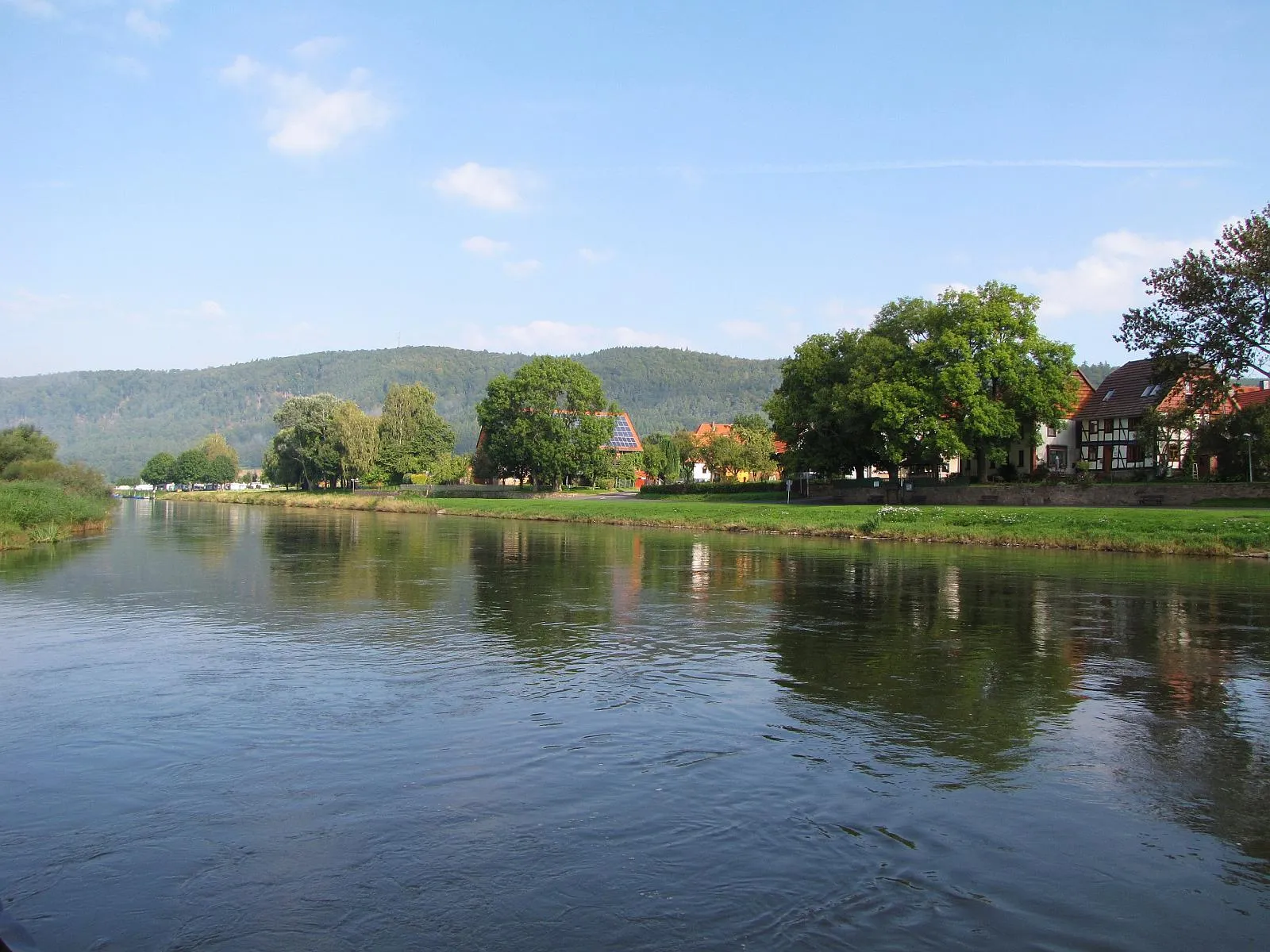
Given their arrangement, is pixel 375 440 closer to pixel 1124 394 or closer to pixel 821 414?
pixel 821 414

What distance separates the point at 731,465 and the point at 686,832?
8334cm

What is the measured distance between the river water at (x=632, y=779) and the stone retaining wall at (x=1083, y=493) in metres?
33.3

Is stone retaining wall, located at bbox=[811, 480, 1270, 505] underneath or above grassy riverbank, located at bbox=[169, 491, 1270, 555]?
above

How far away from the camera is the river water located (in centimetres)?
645

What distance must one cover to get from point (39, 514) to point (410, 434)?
6853cm

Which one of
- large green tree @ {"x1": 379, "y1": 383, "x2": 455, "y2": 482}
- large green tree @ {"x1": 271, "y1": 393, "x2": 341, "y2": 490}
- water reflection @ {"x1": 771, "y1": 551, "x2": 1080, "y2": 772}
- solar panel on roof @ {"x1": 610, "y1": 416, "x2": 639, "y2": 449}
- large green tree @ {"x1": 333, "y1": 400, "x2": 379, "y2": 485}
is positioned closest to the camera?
water reflection @ {"x1": 771, "y1": 551, "x2": 1080, "y2": 772}

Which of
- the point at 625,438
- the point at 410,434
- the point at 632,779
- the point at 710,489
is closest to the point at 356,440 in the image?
the point at 410,434

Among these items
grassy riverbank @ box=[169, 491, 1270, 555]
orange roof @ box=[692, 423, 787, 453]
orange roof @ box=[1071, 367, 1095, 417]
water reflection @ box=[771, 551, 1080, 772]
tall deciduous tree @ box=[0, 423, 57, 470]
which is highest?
orange roof @ box=[1071, 367, 1095, 417]

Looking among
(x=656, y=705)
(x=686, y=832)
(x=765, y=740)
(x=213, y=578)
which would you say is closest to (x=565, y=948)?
(x=686, y=832)

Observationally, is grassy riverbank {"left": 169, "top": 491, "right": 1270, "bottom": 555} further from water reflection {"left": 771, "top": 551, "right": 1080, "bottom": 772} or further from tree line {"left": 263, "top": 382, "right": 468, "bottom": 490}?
tree line {"left": 263, "top": 382, "right": 468, "bottom": 490}

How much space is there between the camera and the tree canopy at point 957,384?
6050cm

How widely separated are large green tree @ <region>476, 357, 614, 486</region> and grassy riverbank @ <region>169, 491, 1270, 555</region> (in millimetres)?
22209

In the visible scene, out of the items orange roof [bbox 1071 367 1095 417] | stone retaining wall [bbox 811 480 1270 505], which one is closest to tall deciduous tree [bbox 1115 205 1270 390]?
stone retaining wall [bbox 811 480 1270 505]

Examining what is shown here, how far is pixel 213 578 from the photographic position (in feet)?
88.9
